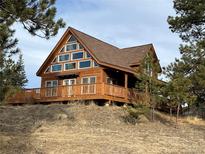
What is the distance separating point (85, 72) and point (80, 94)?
346cm

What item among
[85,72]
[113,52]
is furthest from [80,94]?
[113,52]

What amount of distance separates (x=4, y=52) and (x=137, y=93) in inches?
749

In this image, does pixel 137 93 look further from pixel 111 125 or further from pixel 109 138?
pixel 109 138

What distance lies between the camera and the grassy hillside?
17.4 m

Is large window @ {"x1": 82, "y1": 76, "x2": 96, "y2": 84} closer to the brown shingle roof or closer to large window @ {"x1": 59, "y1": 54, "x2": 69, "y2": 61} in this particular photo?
the brown shingle roof

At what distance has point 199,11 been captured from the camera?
94.4ft

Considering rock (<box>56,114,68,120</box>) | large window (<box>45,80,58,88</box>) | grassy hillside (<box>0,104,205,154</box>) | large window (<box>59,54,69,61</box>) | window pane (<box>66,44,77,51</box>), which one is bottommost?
grassy hillside (<box>0,104,205,154</box>)

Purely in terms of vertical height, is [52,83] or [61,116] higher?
[52,83]

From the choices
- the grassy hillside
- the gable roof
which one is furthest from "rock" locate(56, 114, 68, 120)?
the gable roof

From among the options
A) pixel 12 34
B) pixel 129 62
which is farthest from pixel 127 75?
pixel 12 34

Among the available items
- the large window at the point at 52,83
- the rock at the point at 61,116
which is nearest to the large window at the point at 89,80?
the large window at the point at 52,83

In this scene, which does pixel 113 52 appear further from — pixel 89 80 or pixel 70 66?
pixel 89 80

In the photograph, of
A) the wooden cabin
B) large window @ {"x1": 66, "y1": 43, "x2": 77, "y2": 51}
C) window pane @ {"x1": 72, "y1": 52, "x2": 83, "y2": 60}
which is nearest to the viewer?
the wooden cabin

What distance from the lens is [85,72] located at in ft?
113
